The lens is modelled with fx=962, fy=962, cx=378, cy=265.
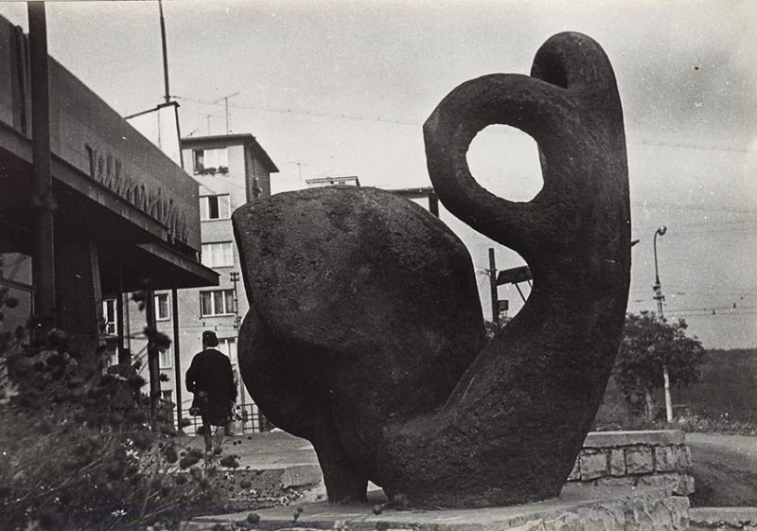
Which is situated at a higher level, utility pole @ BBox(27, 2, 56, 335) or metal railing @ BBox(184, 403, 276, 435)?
utility pole @ BBox(27, 2, 56, 335)

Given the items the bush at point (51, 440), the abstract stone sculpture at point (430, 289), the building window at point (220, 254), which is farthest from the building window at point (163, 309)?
the abstract stone sculpture at point (430, 289)

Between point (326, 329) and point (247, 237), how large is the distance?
1.82 ft

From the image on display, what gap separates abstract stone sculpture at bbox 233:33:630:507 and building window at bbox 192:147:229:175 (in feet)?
99.2

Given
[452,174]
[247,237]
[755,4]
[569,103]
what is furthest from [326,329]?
[755,4]

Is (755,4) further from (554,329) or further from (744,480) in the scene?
(744,480)

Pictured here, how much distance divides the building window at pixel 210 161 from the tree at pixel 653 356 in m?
15.3

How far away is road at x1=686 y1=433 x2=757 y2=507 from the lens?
8.97m

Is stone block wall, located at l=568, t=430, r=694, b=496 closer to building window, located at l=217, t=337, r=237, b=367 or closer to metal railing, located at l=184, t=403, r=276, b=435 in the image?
metal railing, located at l=184, t=403, r=276, b=435

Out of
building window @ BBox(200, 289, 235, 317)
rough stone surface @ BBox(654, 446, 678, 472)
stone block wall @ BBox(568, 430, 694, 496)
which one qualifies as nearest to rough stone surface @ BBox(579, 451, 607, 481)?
stone block wall @ BBox(568, 430, 694, 496)

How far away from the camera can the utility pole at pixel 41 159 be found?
656 centimetres

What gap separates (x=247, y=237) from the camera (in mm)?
4281

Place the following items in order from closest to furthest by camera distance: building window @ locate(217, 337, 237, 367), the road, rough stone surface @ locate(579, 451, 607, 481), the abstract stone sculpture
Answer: the abstract stone sculpture
rough stone surface @ locate(579, 451, 607, 481)
the road
building window @ locate(217, 337, 237, 367)

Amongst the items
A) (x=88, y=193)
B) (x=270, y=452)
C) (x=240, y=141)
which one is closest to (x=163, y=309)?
(x=240, y=141)

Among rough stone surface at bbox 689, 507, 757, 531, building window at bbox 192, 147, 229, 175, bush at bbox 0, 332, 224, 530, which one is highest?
building window at bbox 192, 147, 229, 175
